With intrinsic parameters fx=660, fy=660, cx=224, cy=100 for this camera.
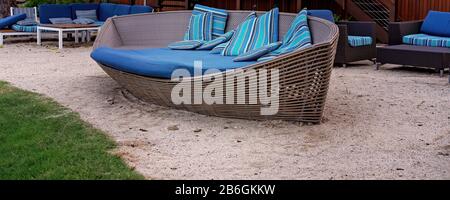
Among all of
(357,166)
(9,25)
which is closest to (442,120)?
Result: (357,166)

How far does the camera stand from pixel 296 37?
20.0 ft

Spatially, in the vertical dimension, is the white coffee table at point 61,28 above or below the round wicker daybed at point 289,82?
below

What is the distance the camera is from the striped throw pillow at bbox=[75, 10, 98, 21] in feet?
49.7

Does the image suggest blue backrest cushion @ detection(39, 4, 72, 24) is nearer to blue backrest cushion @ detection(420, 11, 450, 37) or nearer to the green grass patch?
blue backrest cushion @ detection(420, 11, 450, 37)

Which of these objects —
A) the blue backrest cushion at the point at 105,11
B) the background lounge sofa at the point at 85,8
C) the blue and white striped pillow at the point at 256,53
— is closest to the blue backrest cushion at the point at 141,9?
the background lounge sofa at the point at 85,8

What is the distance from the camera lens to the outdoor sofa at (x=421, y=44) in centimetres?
893

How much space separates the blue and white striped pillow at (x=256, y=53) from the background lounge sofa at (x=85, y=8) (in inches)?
319

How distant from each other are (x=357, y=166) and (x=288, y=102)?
1.18m

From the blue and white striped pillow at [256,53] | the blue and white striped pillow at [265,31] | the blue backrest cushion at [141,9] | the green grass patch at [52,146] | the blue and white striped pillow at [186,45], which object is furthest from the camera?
the blue backrest cushion at [141,9]

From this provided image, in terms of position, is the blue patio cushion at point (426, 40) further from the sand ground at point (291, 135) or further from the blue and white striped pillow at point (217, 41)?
the blue and white striped pillow at point (217, 41)

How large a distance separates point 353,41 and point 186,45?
10.4ft

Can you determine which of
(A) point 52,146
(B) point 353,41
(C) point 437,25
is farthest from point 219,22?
(C) point 437,25

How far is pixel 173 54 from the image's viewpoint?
22.9 feet

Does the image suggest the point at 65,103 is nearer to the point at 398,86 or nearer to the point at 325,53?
the point at 325,53
